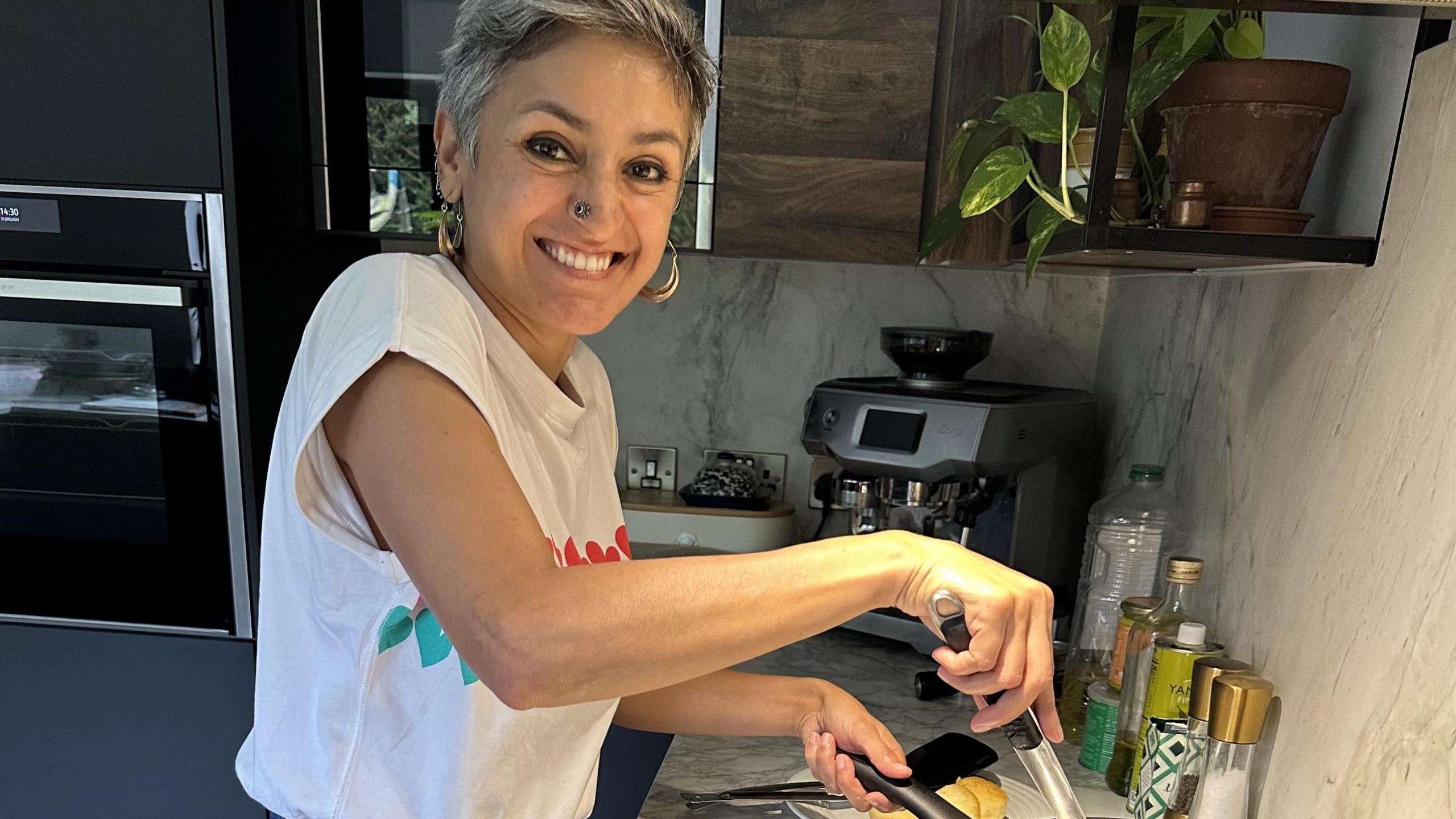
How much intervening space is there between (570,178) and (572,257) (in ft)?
0.21

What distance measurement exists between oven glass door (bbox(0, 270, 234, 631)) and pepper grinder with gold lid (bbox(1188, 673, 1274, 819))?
1.36 meters

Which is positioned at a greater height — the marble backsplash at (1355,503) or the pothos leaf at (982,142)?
A: the pothos leaf at (982,142)

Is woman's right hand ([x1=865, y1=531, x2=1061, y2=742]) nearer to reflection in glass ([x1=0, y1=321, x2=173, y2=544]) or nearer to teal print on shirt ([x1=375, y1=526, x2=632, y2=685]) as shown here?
teal print on shirt ([x1=375, y1=526, x2=632, y2=685])

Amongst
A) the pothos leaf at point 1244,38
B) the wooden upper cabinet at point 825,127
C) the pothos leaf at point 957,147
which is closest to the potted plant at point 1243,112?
the pothos leaf at point 1244,38

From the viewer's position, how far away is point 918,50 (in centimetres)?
151

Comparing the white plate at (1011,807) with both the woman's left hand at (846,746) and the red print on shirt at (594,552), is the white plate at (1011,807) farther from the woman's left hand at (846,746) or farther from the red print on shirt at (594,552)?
the red print on shirt at (594,552)

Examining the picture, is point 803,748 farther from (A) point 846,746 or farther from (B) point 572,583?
(B) point 572,583

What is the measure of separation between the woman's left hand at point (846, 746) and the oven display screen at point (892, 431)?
20.5 inches

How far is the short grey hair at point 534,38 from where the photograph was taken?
2.46ft

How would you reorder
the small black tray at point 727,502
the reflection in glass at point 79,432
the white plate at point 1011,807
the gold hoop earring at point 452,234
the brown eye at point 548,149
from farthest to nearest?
the small black tray at point 727,502, the reflection in glass at point 79,432, the white plate at point 1011,807, the gold hoop earring at point 452,234, the brown eye at point 548,149

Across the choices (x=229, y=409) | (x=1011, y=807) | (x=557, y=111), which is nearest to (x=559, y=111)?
(x=557, y=111)

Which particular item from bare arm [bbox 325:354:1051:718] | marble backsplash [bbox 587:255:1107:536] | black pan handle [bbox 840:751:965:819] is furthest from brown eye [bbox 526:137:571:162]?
marble backsplash [bbox 587:255:1107:536]

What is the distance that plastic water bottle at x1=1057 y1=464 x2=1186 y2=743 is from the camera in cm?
124

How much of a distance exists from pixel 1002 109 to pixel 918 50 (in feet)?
2.10
